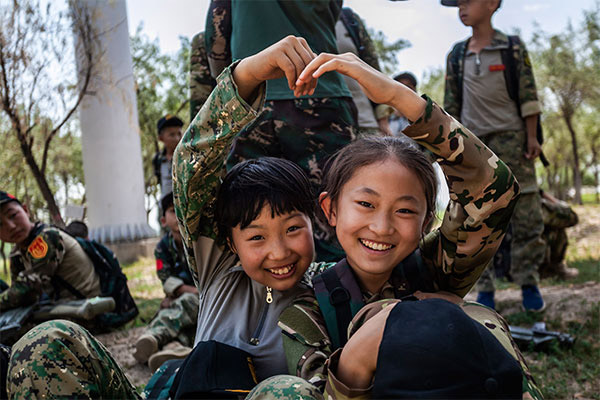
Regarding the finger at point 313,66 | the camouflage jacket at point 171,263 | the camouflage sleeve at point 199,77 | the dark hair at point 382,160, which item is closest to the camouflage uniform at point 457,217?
the dark hair at point 382,160

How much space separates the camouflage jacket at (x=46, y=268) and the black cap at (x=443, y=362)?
371cm

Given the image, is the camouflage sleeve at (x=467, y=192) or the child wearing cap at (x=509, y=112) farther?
the child wearing cap at (x=509, y=112)

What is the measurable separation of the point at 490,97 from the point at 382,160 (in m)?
2.55

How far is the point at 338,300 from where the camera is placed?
4.53 ft

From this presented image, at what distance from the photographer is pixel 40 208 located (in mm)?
15383

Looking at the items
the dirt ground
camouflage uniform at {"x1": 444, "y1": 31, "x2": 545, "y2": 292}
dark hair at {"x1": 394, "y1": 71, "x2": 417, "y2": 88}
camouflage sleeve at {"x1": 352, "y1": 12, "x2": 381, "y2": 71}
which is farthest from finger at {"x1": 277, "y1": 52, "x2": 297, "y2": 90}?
dark hair at {"x1": 394, "y1": 71, "x2": 417, "y2": 88}

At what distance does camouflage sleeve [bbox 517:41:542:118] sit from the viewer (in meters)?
3.52

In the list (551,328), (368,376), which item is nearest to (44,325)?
(368,376)

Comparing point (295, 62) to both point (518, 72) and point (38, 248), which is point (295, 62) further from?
point (38, 248)

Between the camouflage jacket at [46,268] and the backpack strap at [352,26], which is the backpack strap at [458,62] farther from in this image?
the camouflage jacket at [46,268]


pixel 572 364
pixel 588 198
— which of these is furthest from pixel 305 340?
pixel 588 198

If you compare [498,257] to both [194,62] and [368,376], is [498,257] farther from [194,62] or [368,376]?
[368,376]

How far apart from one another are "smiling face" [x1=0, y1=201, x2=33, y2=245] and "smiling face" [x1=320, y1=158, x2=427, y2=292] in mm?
3297

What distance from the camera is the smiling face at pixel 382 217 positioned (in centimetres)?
141
